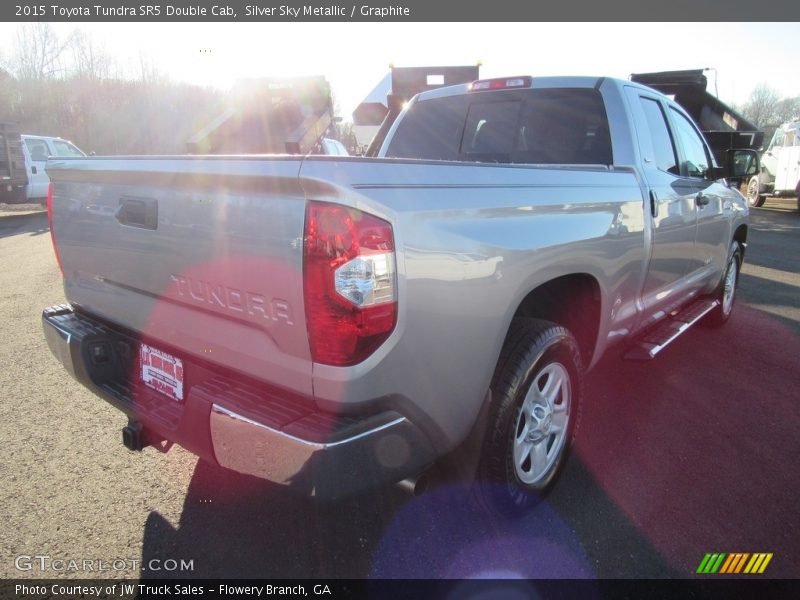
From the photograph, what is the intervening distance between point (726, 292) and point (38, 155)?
17.5 meters

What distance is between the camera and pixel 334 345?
1.65m

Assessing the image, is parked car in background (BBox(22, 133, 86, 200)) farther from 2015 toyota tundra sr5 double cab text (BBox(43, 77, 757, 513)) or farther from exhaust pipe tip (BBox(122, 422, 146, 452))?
exhaust pipe tip (BBox(122, 422, 146, 452))

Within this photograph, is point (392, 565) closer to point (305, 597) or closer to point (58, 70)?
point (305, 597)

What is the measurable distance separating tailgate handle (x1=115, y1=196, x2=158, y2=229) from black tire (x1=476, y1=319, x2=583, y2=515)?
1451 millimetres

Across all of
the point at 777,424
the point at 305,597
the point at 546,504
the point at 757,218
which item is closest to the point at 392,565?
the point at 305,597

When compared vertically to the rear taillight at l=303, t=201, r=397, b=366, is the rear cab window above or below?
above

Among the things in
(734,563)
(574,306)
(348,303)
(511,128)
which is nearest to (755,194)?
(511,128)

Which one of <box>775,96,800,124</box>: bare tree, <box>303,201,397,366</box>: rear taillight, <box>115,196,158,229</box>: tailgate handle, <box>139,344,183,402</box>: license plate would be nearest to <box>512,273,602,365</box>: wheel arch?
<box>303,201,397,366</box>: rear taillight

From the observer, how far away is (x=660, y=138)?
3.73 meters

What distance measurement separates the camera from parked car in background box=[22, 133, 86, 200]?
596 inches

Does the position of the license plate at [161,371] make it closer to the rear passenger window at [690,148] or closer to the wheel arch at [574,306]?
the wheel arch at [574,306]

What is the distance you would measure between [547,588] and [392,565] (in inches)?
23.6

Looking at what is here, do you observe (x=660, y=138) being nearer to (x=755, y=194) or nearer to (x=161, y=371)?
(x=161, y=371)

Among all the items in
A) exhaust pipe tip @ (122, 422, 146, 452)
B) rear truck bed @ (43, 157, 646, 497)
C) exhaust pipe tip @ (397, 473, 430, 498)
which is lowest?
exhaust pipe tip @ (122, 422, 146, 452)
